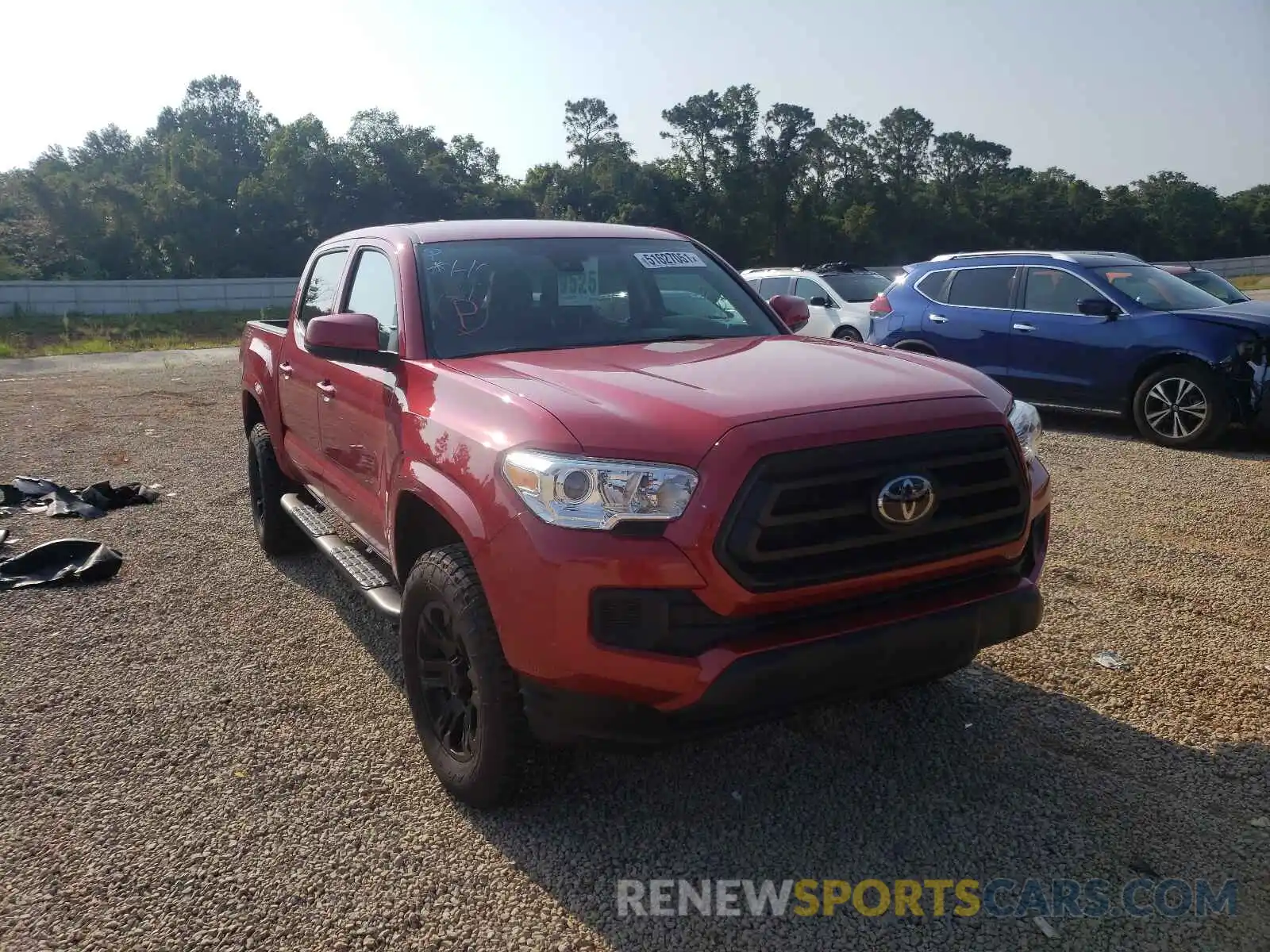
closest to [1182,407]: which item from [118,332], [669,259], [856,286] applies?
[669,259]

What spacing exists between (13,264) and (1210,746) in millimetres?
51637

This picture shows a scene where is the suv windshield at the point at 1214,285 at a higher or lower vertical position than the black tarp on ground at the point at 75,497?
higher

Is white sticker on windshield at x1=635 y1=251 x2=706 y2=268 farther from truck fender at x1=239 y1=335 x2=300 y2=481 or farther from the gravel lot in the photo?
truck fender at x1=239 y1=335 x2=300 y2=481

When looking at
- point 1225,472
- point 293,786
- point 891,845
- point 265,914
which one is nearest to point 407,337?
point 293,786

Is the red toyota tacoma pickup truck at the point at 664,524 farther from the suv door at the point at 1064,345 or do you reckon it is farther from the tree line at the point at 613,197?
the tree line at the point at 613,197

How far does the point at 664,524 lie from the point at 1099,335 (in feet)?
25.1

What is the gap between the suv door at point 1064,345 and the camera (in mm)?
8852

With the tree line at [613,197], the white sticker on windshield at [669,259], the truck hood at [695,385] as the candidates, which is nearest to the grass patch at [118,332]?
the tree line at [613,197]

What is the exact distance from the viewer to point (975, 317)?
9.89 meters

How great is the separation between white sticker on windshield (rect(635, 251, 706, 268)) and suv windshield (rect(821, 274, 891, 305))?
9456 mm

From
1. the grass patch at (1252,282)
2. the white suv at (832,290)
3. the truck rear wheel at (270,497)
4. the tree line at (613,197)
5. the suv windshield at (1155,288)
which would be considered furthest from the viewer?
the tree line at (613,197)

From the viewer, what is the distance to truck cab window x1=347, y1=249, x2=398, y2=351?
3873mm

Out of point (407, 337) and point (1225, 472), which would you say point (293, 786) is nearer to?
point (407, 337)

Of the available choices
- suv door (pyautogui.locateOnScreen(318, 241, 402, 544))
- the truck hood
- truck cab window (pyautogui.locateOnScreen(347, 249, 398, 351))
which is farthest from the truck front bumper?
truck cab window (pyautogui.locateOnScreen(347, 249, 398, 351))
